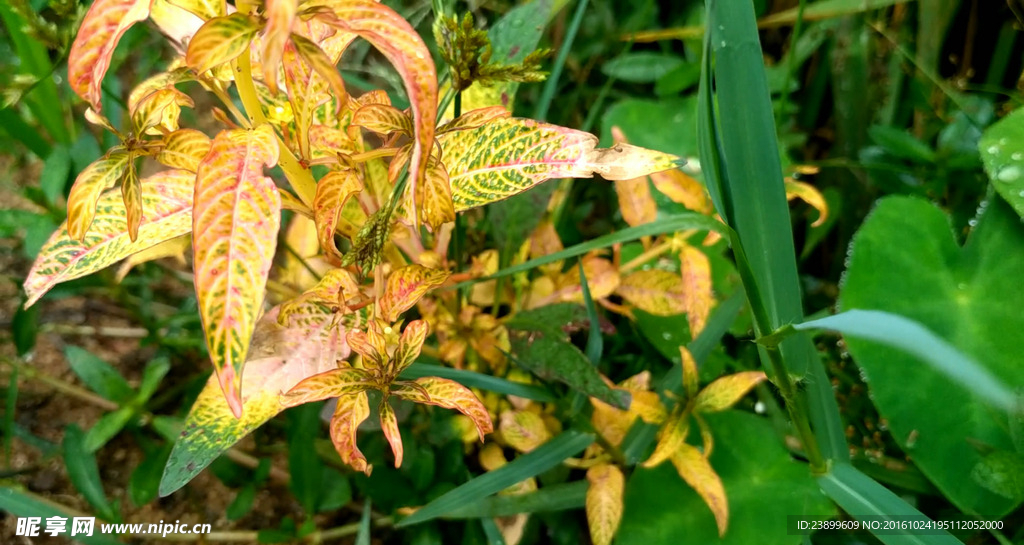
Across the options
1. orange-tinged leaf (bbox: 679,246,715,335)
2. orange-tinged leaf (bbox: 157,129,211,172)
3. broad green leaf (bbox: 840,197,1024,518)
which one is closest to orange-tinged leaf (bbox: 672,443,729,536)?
orange-tinged leaf (bbox: 679,246,715,335)

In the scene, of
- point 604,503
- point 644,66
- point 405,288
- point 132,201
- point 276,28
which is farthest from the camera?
point 644,66

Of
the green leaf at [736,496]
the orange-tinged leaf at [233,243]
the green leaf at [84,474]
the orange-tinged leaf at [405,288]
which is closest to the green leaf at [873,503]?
the green leaf at [736,496]

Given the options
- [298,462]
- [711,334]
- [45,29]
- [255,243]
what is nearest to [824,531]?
[711,334]

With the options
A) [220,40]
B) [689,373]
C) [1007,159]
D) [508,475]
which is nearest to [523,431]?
[508,475]

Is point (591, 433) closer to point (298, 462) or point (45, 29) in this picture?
point (298, 462)

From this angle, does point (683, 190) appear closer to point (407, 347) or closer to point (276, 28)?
point (407, 347)

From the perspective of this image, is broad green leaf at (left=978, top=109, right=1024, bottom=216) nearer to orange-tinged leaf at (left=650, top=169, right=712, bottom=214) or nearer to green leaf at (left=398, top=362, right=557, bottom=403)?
orange-tinged leaf at (left=650, top=169, right=712, bottom=214)

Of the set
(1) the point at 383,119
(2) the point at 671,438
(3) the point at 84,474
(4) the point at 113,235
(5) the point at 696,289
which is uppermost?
(1) the point at 383,119
